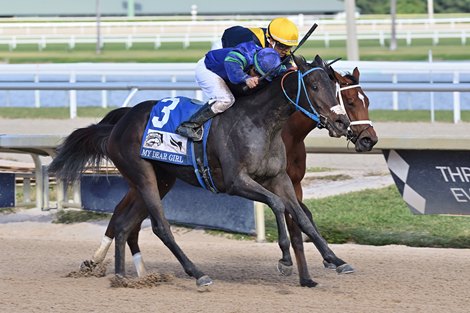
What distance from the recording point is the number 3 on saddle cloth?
660 cm

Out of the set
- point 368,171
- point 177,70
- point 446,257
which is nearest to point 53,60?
point 177,70

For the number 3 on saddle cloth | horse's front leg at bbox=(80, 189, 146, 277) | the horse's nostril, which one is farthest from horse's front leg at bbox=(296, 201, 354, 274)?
horse's front leg at bbox=(80, 189, 146, 277)

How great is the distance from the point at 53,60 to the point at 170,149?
21.6 meters

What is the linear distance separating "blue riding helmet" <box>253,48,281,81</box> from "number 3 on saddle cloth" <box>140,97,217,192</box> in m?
0.46

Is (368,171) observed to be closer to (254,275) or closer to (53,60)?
(254,275)

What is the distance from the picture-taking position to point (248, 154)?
6.34 metres

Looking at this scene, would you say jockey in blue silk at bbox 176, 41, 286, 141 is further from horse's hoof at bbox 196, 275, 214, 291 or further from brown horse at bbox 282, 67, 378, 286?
horse's hoof at bbox 196, 275, 214, 291

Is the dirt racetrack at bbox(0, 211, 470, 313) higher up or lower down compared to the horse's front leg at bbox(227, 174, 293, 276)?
lower down

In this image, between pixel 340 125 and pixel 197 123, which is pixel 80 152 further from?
pixel 340 125

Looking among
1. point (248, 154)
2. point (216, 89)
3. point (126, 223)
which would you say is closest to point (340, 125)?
point (248, 154)

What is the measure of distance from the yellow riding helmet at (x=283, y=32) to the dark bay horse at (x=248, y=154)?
0.77 ft

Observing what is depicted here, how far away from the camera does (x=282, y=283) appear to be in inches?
266

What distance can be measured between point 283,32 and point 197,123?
0.74m

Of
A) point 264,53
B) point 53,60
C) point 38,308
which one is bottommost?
point 38,308
